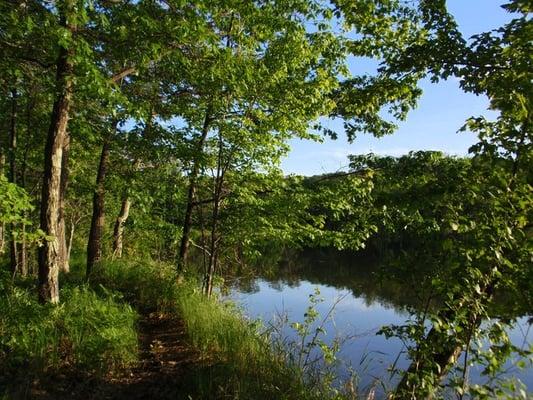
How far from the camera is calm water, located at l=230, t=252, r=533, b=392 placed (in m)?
8.39

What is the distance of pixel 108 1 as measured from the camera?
20.8 ft

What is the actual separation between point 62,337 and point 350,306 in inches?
496

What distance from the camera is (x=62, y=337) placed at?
5641 mm

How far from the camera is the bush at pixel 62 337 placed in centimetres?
520

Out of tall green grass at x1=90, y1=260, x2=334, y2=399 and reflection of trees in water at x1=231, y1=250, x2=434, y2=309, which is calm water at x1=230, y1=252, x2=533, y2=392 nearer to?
reflection of trees in water at x1=231, y1=250, x2=434, y2=309

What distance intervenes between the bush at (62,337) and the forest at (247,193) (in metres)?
0.03

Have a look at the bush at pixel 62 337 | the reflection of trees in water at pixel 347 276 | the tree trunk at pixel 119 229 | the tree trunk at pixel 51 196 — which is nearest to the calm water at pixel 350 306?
the reflection of trees in water at pixel 347 276

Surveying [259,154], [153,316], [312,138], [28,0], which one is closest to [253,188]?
[259,154]

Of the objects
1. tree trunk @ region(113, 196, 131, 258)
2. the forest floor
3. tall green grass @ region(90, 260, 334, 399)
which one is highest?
tree trunk @ region(113, 196, 131, 258)

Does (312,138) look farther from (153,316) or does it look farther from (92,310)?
(92,310)

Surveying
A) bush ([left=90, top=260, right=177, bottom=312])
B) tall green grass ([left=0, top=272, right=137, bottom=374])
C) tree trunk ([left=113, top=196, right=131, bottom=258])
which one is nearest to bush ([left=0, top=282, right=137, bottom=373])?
tall green grass ([left=0, top=272, right=137, bottom=374])

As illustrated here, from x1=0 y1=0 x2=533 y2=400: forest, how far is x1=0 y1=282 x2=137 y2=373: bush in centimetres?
3

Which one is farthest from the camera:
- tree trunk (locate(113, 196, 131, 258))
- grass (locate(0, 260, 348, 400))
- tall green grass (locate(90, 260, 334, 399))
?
tree trunk (locate(113, 196, 131, 258))

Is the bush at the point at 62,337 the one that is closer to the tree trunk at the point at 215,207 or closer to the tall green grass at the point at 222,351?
the tall green grass at the point at 222,351
